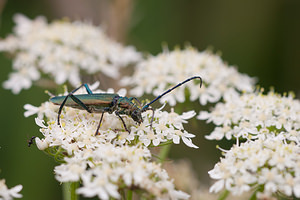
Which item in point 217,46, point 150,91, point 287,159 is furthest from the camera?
point 217,46

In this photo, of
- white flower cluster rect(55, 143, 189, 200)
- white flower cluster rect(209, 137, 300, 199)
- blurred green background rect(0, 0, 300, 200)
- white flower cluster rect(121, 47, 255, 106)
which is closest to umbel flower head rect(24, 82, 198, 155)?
white flower cluster rect(55, 143, 189, 200)

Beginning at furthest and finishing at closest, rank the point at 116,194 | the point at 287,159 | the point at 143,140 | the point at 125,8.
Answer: the point at 125,8
the point at 143,140
the point at 287,159
the point at 116,194

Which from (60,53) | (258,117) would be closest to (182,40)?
(60,53)

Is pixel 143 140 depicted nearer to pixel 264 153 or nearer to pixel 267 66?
pixel 264 153

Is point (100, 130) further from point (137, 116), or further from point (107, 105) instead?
point (137, 116)

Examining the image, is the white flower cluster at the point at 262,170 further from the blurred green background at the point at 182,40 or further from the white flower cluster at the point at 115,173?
the blurred green background at the point at 182,40

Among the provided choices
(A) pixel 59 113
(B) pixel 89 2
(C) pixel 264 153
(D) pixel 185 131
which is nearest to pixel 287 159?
(C) pixel 264 153
